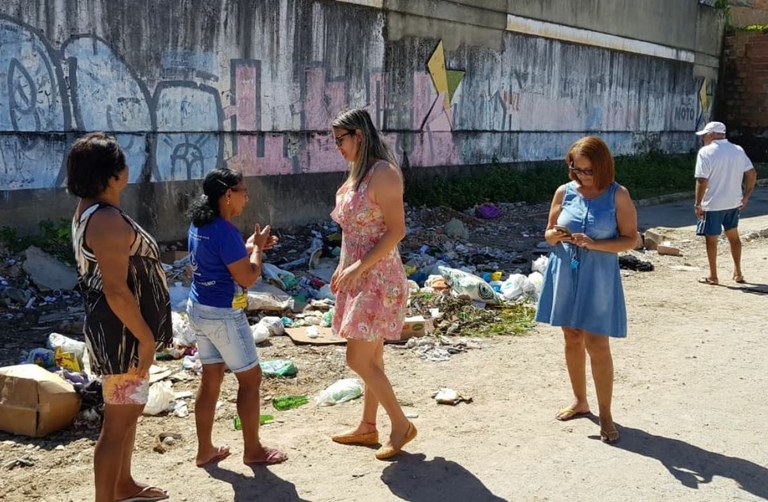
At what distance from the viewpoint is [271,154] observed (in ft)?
37.8

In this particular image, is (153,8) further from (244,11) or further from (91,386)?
(91,386)

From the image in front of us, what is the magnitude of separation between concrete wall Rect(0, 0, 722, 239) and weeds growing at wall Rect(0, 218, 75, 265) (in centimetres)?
12

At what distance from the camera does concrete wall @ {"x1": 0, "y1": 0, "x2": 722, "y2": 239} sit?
28.9 ft

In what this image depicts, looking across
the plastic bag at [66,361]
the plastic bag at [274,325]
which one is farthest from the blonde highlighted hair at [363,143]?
the plastic bag at [274,325]

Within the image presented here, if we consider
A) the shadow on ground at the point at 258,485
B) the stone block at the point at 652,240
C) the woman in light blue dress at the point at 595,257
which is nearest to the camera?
the shadow on ground at the point at 258,485

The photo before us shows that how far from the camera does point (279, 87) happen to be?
11492 millimetres

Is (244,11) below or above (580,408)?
above

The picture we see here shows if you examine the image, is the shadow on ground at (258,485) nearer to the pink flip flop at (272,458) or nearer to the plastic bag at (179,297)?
the pink flip flop at (272,458)

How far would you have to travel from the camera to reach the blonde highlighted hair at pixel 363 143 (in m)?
4.28

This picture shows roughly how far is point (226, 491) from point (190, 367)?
2284mm

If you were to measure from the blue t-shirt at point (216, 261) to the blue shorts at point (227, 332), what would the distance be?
4 centimetres

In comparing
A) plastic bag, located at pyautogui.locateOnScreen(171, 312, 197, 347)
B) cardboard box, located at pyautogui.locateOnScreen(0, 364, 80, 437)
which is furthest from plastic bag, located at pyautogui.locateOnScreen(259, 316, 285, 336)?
cardboard box, located at pyautogui.locateOnScreen(0, 364, 80, 437)

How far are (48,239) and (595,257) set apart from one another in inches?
244

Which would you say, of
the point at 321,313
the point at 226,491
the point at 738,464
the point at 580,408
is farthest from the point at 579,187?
the point at 321,313
